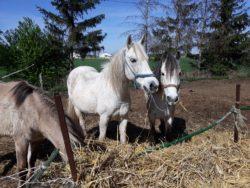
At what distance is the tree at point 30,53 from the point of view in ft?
37.9

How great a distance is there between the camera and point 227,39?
21.5 meters

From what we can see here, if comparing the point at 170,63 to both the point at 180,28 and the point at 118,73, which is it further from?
the point at 180,28

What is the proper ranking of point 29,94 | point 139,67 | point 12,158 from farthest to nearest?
point 12,158
point 139,67
point 29,94

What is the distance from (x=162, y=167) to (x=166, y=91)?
1.34m

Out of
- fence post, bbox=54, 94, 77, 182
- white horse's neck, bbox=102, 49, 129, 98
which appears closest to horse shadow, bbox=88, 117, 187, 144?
white horse's neck, bbox=102, 49, 129, 98

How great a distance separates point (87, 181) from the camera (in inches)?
96.8

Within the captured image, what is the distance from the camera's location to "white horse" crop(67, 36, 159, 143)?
146 inches

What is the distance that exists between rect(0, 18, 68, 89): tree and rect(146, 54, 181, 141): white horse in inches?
303

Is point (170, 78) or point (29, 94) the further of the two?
point (170, 78)

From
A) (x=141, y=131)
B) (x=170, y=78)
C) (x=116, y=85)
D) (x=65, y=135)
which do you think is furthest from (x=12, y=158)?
(x=170, y=78)

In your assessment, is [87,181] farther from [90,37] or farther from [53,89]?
[90,37]

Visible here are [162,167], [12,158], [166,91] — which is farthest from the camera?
[12,158]

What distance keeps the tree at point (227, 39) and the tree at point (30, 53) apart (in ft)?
43.2

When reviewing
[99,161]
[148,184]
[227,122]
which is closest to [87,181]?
[99,161]
